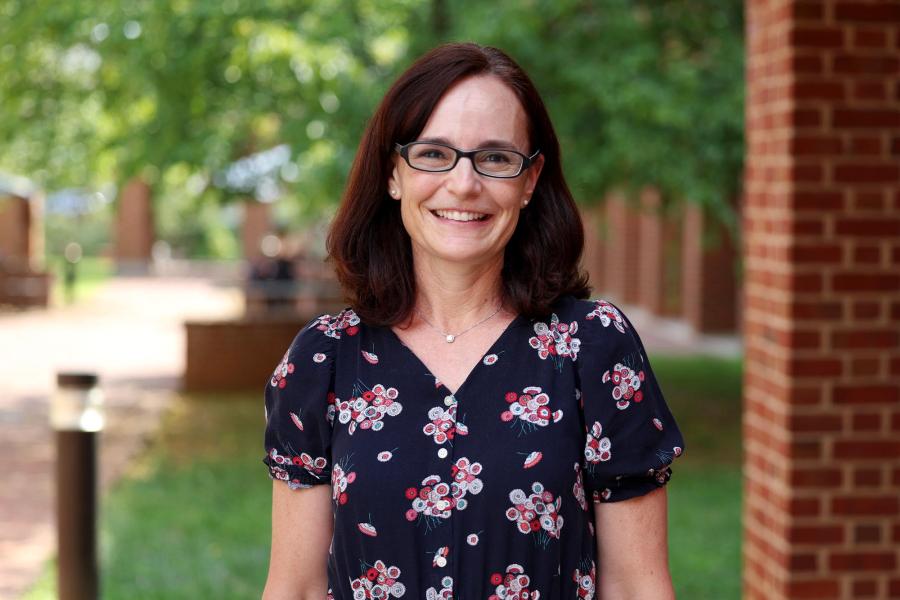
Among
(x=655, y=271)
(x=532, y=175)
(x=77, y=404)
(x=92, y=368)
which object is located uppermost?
(x=532, y=175)

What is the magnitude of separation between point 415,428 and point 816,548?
209cm

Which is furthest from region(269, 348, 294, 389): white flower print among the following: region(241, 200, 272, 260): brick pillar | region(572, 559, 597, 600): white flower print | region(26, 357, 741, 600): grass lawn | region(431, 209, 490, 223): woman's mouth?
region(241, 200, 272, 260): brick pillar

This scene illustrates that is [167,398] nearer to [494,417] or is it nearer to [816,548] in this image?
[816,548]

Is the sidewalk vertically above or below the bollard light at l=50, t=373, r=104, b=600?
below

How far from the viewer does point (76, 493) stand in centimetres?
536

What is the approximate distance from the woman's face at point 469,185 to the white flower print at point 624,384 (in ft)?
0.98

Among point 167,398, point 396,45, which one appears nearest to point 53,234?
point 167,398

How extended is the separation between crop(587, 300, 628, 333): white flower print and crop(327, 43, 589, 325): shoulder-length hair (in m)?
0.08

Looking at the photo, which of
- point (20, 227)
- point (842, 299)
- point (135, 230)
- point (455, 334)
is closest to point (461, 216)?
point (455, 334)

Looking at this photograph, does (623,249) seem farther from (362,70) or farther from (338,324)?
(338,324)

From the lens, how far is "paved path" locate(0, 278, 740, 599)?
347 inches

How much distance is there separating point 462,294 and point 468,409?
0.24m

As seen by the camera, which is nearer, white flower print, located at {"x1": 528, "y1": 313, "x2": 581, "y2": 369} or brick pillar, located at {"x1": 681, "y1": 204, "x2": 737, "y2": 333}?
white flower print, located at {"x1": 528, "y1": 313, "x2": 581, "y2": 369}

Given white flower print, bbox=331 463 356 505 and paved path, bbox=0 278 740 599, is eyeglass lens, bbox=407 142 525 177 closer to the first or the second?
white flower print, bbox=331 463 356 505
